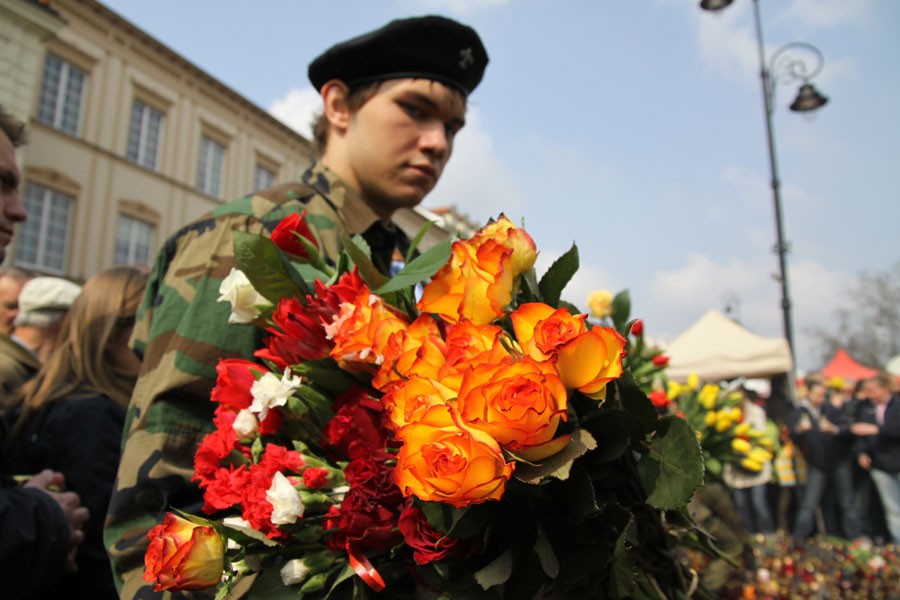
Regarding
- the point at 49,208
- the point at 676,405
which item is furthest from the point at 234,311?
the point at 49,208

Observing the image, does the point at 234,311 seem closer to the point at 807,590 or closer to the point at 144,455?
the point at 144,455

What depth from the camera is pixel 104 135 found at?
17.3 metres

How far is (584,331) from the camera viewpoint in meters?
0.74

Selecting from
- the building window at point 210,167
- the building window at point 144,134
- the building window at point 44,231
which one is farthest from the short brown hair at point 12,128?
the building window at point 210,167

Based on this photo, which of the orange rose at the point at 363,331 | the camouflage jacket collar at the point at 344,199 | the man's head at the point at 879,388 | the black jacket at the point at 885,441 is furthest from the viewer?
the man's head at the point at 879,388

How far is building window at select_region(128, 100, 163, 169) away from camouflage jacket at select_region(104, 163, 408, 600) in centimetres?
1913

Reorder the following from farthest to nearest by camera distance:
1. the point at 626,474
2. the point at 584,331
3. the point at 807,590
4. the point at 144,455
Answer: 1. the point at 807,590
2. the point at 144,455
3. the point at 626,474
4. the point at 584,331

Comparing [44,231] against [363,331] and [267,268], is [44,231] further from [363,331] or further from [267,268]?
[363,331]

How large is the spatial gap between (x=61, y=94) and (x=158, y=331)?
18.1 metres

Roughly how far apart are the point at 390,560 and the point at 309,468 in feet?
0.55

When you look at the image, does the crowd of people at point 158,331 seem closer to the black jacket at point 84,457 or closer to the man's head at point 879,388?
the black jacket at point 84,457

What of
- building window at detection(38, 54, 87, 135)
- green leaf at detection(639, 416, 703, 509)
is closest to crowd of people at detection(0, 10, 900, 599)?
green leaf at detection(639, 416, 703, 509)

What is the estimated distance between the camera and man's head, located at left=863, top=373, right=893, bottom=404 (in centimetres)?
825

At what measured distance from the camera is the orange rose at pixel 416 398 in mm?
734
